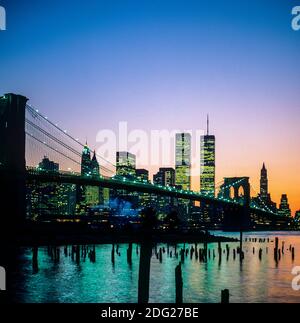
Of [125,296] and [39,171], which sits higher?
[39,171]

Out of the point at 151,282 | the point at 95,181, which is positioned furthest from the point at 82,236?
the point at 151,282

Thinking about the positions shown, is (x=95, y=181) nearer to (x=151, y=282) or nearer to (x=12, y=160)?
(x=12, y=160)

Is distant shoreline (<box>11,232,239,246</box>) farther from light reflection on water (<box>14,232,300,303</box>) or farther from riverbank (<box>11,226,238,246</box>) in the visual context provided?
light reflection on water (<box>14,232,300,303</box>)

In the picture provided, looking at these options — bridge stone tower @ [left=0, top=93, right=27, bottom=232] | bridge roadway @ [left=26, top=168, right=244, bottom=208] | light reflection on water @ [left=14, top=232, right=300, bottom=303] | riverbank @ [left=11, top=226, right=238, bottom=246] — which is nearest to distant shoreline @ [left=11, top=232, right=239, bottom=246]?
riverbank @ [left=11, top=226, right=238, bottom=246]
